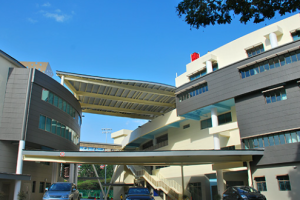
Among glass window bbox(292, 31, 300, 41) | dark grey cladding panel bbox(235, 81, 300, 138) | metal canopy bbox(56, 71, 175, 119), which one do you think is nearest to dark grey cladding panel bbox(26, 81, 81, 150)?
metal canopy bbox(56, 71, 175, 119)

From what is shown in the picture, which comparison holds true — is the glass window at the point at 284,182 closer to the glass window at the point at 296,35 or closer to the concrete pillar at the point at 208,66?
the glass window at the point at 296,35

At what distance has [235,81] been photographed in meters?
27.9

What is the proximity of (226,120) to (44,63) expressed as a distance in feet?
79.1

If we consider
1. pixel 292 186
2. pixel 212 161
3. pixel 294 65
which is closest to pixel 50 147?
pixel 212 161

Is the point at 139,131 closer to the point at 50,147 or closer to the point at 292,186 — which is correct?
the point at 50,147

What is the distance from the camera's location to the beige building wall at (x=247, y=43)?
26.6 m

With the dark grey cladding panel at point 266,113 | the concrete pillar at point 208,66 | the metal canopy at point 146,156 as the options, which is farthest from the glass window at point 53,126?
the dark grey cladding panel at point 266,113

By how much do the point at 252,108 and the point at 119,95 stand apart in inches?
759

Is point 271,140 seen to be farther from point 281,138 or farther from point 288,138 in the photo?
point 288,138

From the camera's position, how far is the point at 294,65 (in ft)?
77.5

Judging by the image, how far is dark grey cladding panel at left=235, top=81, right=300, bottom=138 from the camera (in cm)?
2322

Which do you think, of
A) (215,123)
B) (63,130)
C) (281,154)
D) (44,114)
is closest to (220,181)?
(215,123)

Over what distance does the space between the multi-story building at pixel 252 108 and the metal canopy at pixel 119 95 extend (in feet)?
15.8

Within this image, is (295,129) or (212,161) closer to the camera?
(295,129)
